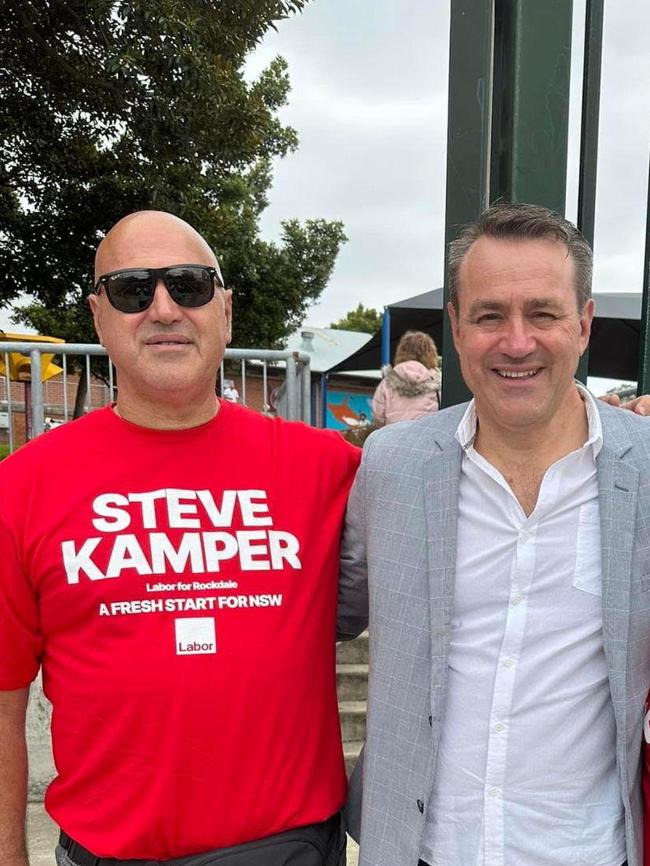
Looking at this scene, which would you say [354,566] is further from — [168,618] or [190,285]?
[190,285]

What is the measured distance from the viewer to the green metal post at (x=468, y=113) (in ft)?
5.86

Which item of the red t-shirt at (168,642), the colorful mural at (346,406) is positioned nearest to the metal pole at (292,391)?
the red t-shirt at (168,642)

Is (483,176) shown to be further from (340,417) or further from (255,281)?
(340,417)

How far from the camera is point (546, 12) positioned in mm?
1756

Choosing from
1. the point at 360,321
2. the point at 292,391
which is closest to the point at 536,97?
the point at 292,391

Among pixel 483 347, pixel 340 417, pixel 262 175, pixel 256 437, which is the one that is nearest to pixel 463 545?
pixel 483 347

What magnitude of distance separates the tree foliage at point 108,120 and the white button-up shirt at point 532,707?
6.58 m

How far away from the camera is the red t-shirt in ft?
5.07

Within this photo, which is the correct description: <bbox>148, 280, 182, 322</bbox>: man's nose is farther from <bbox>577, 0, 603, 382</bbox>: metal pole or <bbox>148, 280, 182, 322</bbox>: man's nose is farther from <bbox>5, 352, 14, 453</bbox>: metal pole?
<bbox>5, 352, 14, 453</bbox>: metal pole

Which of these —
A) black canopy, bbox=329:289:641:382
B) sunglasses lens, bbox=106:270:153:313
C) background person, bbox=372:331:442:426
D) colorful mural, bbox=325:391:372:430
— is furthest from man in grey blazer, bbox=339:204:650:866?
colorful mural, bbox=325:391:372:430

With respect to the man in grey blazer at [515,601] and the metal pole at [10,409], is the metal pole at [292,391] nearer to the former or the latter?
the metal pole at [10,409]

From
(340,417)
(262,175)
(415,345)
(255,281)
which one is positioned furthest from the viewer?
(340,417)

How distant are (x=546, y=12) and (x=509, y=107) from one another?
226 millimetres

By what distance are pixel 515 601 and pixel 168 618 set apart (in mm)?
707
